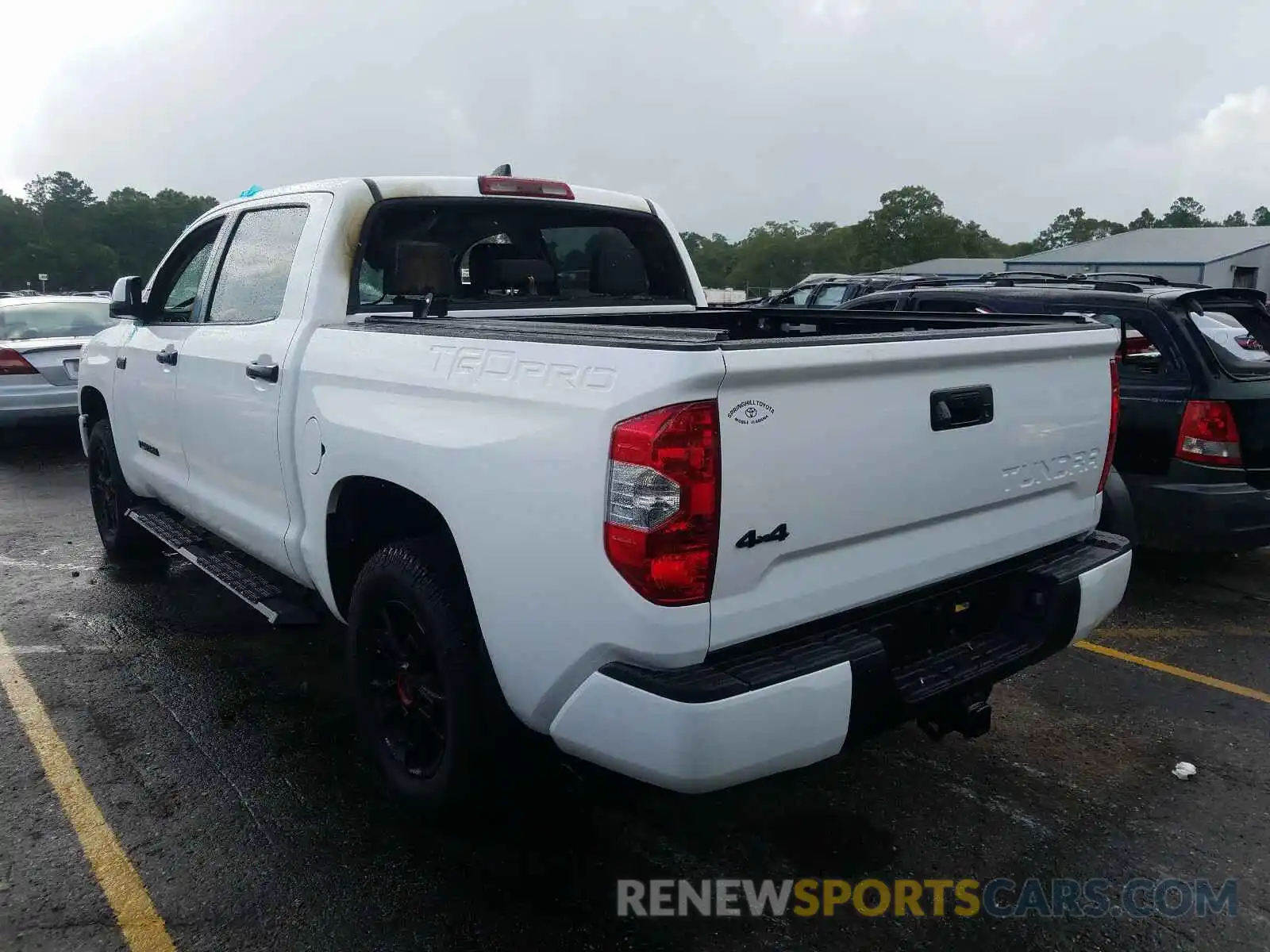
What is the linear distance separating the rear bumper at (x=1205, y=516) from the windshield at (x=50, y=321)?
362 inches

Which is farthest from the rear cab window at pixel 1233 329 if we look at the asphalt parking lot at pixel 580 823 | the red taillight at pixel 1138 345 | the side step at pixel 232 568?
the side step at pixel 232 568

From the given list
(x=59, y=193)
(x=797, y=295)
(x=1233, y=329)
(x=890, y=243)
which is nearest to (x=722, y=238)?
(x=890, y=243)

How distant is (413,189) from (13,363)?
273 inches

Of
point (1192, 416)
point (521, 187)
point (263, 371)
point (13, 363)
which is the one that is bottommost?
point (13, 363)

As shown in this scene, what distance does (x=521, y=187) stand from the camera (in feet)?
13.7

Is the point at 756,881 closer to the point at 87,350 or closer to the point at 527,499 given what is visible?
the point at 527,499

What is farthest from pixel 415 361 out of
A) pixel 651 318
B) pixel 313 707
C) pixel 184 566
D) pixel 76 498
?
pixel 76 498

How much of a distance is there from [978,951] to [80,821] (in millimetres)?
2689

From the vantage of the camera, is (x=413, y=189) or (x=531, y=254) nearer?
(x=413, y=189)

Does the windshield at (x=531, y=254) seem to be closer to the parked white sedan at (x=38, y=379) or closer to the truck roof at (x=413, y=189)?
the truck roof at (x=413, y=189)

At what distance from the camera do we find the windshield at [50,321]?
984 cm

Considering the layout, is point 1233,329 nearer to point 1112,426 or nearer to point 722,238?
point 1112,426

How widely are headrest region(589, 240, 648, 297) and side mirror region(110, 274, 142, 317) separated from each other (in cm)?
227

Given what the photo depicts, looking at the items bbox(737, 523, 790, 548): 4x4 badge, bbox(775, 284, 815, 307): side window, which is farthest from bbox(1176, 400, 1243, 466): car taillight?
bbox(775, 284, 815, 307): side window
